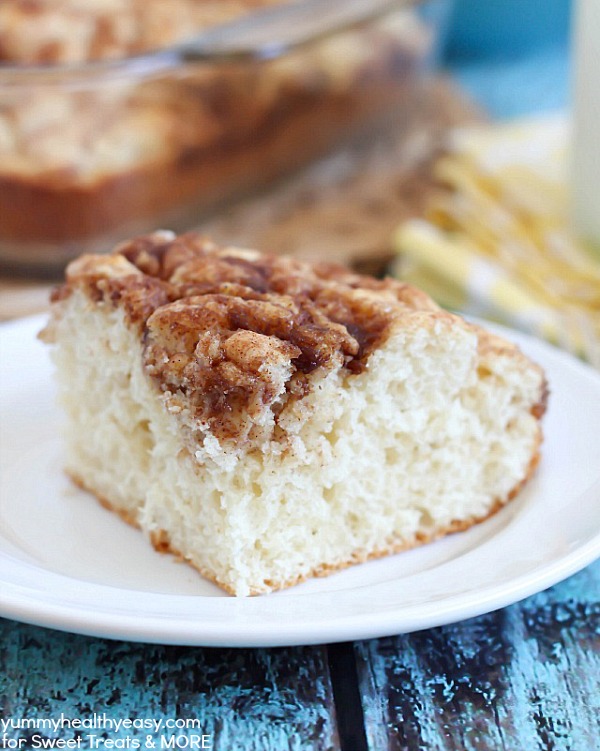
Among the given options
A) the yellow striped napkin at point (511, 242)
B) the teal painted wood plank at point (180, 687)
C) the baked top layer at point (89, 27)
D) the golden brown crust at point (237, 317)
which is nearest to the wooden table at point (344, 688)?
the teal painted wood plank at point (180, 687)

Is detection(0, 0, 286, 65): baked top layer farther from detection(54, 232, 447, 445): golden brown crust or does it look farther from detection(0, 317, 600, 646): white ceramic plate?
detection(54, 232, 447, 445): golden brown crust

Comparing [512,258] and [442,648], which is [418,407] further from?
[512,258]

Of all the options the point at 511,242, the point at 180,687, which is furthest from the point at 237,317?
the point at 511,242

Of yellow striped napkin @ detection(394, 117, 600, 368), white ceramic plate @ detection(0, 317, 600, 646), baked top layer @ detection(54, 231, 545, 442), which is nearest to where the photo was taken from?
white ceramic plate @ detection(0, 317, 600, 646)

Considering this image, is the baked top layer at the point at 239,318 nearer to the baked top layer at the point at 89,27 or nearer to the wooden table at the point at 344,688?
the wooden table at the point at 344,688

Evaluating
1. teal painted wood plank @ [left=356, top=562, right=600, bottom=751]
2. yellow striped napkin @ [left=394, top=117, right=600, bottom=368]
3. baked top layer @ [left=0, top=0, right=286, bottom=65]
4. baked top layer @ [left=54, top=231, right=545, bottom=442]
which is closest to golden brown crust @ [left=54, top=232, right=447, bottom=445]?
baked top layer @ [left=54, top=231, right=545, bottom=442]
